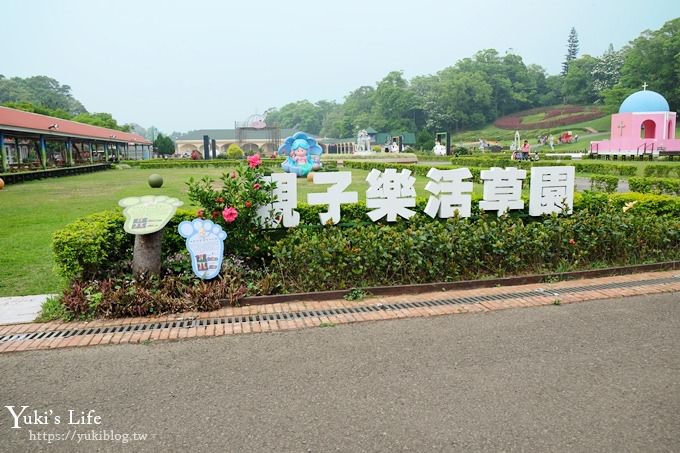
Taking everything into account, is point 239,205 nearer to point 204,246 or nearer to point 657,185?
point 204,246

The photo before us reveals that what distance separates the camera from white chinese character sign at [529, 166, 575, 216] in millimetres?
6773

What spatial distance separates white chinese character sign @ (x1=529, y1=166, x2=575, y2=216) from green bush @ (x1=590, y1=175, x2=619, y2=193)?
7166 millimetres

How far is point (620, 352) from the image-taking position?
3.69 m

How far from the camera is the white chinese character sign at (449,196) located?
20.9 ft

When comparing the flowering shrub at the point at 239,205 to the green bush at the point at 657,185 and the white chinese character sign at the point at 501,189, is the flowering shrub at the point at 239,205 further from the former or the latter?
the green bush at the point at 657,185

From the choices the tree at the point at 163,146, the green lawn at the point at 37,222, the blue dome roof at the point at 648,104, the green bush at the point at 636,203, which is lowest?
the green lawn at the point at 37,222

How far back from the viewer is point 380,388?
3.17 metres

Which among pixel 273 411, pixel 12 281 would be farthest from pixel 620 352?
pixel 12 281

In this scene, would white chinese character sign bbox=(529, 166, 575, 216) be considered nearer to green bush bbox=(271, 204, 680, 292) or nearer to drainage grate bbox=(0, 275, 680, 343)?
green bush bbox=(271, 204, 680, 292)

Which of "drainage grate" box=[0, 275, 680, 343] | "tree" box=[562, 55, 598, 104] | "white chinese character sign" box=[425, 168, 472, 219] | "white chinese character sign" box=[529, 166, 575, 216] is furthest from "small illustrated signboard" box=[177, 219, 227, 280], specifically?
"tree" box=[562, 55, 598, 104]

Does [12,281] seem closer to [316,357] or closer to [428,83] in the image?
[316,357]

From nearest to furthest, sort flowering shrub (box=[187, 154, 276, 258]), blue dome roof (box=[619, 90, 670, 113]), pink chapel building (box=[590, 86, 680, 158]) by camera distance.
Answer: flowering shrub (box=[187, 154, 276, 258]) < pink chapel building (box=[590, 86, 680, 158]) < blue dome roof (box=[619, 90, 670, 113])

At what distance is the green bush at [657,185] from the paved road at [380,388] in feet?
31.4

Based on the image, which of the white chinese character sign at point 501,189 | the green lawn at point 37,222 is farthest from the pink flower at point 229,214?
the white chinese character sign at point 501,189
